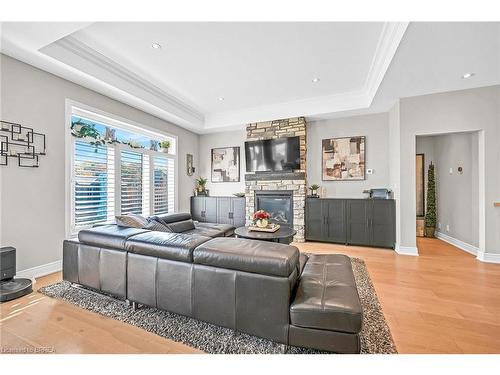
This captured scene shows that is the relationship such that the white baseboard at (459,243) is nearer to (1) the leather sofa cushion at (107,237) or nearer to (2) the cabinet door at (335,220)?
(2) the cabinet door at (335,220)

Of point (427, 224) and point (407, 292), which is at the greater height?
point (427, 224)

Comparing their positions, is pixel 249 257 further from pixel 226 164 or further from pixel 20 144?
pixel 226 164

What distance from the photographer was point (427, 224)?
16.8 ft

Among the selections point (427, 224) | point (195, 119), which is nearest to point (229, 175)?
point (195, 119)

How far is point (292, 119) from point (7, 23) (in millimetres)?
4406

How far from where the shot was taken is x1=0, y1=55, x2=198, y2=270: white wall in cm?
266

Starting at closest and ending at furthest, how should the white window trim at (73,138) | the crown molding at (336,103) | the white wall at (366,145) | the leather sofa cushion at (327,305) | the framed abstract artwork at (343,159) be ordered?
the leather sofa cushion at (327,305)
the crown molding at (336,103)
the white window trim at (73,138)
the white wall at (366,145)
the framed abstract artwork at (343,159)

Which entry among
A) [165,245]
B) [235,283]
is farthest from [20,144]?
[235,283]

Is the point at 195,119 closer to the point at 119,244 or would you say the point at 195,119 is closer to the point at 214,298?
the point at 119,244

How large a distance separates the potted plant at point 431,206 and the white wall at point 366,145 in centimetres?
129

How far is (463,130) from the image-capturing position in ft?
12.0

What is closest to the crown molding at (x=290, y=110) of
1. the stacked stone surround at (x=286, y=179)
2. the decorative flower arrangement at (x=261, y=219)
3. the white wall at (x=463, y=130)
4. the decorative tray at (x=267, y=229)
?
the stacked stone surround at (x=286, y=179)

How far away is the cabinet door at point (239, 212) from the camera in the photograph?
550 cm

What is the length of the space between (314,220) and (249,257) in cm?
358
